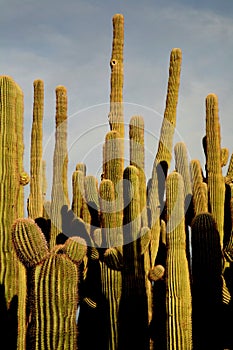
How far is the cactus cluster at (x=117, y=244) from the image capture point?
5.77m

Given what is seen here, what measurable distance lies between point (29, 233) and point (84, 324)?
3429 millimetres

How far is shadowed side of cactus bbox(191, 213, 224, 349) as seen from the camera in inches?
276

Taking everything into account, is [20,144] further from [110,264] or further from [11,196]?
[110,264]

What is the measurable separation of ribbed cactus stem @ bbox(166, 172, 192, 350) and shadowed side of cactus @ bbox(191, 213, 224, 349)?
166mm

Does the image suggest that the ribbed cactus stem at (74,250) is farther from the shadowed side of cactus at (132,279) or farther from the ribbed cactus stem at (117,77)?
the ribbed cactus stem at (117,77)

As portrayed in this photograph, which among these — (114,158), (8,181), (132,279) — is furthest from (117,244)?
(8,181)

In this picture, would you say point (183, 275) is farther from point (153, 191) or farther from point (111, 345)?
point (153, 191)

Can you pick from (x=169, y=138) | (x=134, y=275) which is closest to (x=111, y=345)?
(x=134, y=275)

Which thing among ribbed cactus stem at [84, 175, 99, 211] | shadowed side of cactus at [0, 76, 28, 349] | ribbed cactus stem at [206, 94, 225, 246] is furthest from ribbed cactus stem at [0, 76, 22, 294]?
ribbed cactus stem at [206, 94, 225, 246]

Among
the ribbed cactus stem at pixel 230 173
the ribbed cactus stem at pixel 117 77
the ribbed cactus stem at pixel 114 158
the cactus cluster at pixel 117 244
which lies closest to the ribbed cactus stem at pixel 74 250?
the cactus cluster at pixel 117 244

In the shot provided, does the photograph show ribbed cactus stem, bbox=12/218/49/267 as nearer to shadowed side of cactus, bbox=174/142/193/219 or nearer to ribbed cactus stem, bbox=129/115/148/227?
ribbed cactus stem, bbox=129/115/148/227

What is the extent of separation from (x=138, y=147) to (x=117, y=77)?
4.36 feet

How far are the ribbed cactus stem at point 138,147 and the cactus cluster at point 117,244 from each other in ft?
0.06

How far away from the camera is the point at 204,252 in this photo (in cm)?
702
